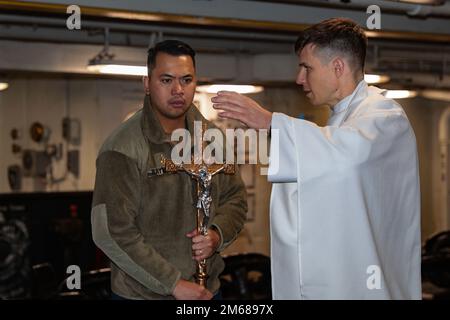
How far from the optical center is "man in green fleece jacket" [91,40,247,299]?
3.09m

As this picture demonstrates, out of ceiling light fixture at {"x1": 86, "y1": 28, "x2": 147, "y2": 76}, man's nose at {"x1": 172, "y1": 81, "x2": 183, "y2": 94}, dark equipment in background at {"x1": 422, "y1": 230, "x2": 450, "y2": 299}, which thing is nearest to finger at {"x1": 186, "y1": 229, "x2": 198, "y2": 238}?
man's nose at {"x1": 172, "y1": 81, "x2": 183, "y2": 94}

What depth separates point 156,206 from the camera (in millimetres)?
3176

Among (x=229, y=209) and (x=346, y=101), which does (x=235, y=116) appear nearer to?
(x=346, y=101)

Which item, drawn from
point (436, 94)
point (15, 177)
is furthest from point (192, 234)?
point (436, 94)

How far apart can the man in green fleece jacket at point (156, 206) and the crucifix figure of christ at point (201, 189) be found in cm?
4

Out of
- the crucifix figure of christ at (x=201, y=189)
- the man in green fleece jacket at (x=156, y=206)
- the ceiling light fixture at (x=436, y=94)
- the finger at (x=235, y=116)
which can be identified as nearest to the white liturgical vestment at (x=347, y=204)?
the finger at (x=235, y=116)

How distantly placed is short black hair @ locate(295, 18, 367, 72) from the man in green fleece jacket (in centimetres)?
65

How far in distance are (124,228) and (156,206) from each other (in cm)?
17

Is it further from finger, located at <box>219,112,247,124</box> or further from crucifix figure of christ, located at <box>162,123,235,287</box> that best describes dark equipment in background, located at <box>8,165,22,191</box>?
finger, located at <box>219,112,247,124</box>

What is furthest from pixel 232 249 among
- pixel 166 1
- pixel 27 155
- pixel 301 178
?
pixel 301 178

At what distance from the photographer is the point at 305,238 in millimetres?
2633

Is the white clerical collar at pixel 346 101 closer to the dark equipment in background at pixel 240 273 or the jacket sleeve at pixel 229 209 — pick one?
the jacket sleeve at pixel 229 209
